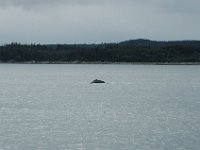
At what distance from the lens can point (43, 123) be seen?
60.9 m

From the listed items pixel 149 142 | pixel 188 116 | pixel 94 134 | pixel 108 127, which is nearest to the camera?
pixel 149 142

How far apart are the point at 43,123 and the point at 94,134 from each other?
30.0 feet

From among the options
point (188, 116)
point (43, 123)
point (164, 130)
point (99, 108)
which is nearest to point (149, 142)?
point (164, 130)

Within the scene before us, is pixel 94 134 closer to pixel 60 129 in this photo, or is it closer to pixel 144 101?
pixel 60 129

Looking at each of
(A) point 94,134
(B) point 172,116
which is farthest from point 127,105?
(A) point 94,134

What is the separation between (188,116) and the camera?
68.8 m

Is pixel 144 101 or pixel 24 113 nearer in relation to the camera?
pixel 24 113

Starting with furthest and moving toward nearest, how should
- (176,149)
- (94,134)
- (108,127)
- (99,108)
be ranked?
(99,108) < (108,127) < (94,134) < (176,149)

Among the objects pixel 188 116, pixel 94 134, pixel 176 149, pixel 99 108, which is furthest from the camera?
Answer: pixel 99 108

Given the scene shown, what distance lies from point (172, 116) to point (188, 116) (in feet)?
5.83

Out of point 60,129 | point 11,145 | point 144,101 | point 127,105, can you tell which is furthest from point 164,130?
point 144,101

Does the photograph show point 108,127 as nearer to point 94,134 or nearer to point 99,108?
point 94,134

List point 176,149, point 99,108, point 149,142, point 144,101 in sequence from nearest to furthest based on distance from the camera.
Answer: point 176,149, point 149,142, point 99,108, point 144,101

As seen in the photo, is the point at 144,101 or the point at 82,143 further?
the point at 144,101
